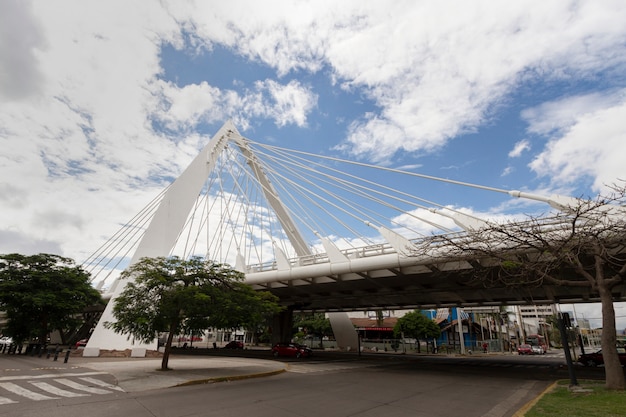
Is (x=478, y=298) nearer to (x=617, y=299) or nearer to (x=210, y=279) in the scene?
(x=617, y=299)

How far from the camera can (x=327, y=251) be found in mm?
23219

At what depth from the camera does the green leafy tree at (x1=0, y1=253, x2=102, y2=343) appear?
2764 centimetres

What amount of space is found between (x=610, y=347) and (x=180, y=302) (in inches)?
665

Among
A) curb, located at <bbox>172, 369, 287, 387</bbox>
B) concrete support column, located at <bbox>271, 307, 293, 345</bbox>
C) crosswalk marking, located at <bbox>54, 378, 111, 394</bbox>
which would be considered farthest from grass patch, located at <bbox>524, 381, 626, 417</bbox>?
concrete support column, located at <bbox>271, 307, 293, 345</bbox>

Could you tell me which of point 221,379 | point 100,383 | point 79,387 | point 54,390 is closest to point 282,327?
point 221,379

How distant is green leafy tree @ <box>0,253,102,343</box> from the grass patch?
31.7 m

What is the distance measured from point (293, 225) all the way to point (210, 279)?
17.1 m

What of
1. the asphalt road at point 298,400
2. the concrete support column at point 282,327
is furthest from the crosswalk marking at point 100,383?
the concrete support column at point 282,327

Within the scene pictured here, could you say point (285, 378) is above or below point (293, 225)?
below

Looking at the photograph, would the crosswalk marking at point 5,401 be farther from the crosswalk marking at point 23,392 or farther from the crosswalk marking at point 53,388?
the crosswalk marking at point 23,392

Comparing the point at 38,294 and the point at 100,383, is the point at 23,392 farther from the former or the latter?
the point at 38,294

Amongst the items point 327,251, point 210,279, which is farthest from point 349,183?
point 210,279

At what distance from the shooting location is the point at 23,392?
1150 centimetres

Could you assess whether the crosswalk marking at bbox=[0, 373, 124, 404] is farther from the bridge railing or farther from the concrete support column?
the concrete support column
